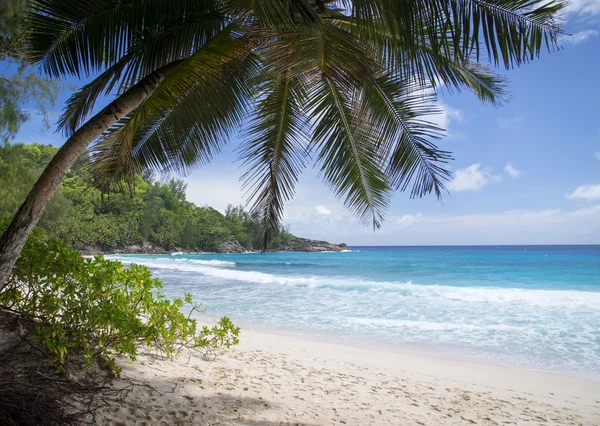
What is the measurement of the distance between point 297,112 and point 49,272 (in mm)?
2917

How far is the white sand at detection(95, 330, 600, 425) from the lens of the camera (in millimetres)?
3031

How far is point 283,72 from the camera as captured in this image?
348cm

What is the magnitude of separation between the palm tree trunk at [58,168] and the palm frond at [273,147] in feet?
4.49

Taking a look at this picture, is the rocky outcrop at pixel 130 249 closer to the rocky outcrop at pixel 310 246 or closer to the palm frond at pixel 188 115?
the rocky outcrop at pixel 310 246

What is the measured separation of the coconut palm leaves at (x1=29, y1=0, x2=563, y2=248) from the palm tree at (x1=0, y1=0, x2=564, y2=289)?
0.5 inches

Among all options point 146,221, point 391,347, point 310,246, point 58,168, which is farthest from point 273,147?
point 310,246

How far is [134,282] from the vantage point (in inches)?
149

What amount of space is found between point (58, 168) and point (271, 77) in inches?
82.1

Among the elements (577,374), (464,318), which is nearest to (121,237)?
(464,318)

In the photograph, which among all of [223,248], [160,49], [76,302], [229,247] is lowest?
[223,248]

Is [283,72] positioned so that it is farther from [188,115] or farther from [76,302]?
[76,302]

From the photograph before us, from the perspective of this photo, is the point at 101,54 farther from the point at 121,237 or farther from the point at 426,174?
the point at 121,237

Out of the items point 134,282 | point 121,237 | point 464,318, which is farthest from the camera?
point 121,237

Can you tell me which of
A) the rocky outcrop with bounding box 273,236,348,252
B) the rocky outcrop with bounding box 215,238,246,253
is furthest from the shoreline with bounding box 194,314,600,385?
the rocky outcrop with bounding box 273,236,348,252
